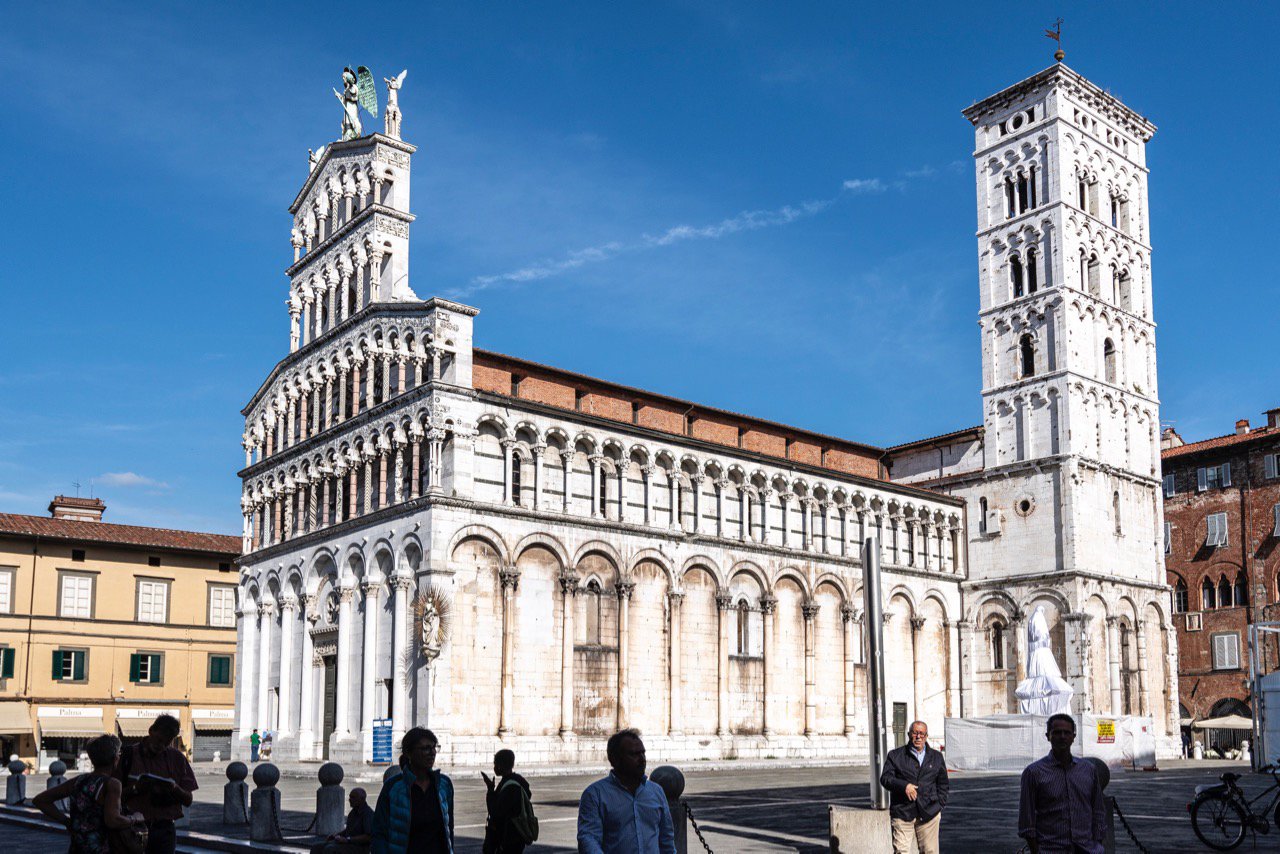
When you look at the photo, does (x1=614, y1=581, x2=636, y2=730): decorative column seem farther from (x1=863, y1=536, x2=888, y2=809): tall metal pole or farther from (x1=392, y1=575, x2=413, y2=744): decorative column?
(x1=863, y1=536, x2=888, y2=809): tall metal pole

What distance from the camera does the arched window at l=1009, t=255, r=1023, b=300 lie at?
54.2 metres

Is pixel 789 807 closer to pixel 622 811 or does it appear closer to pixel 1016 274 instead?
pixel 622 811

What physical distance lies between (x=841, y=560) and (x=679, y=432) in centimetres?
844

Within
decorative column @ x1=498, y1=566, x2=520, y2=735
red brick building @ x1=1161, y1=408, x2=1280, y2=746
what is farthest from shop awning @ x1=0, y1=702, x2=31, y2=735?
red brick building @ x1=1161, y1=408, x2=1280, y2=746

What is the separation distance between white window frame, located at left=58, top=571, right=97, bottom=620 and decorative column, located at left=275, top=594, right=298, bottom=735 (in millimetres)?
13540

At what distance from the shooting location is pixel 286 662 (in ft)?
140

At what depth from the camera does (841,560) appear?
48.2m

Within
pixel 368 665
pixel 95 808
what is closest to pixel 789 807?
pixel 95 808

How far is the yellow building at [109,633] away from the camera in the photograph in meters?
49.9

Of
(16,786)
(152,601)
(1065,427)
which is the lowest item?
(16,786)

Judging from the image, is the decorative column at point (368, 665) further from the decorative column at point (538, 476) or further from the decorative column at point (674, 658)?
the decorative column at point (674, 658)

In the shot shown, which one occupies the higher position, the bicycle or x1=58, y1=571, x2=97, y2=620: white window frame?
x1=58, y1=571, x2=97, y2=620: white window frame

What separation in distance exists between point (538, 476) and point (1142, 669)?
91.3 ft

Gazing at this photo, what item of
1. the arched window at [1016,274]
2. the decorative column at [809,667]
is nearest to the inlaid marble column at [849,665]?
the decorative column at [809,667]
